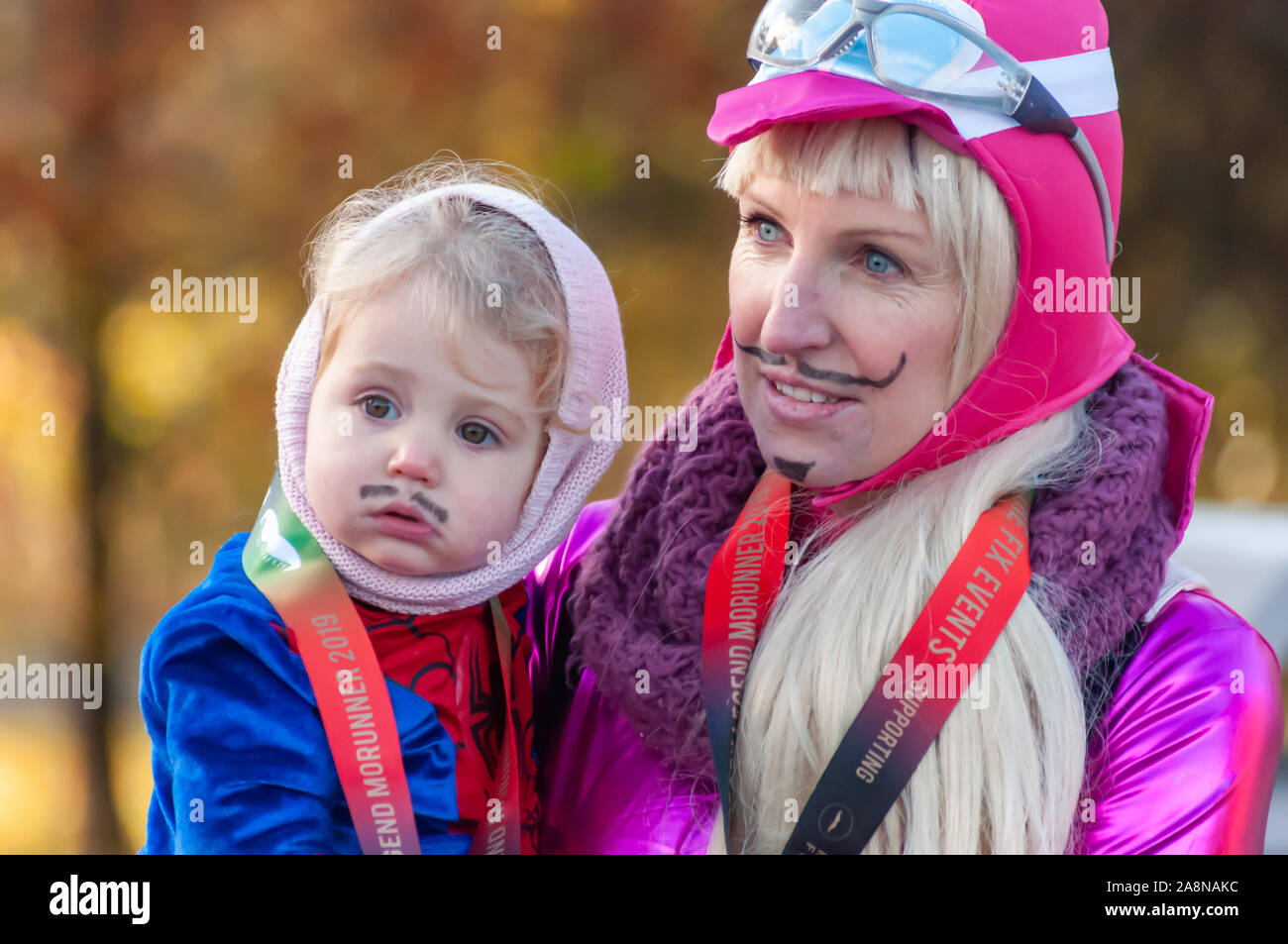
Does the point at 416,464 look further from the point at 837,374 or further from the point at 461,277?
the point at 837,374

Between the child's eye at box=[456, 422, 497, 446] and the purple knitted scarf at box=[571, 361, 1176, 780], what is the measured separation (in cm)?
32

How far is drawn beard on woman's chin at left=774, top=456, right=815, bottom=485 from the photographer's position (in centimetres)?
189

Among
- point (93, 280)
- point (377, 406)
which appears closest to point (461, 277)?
point (377, 406)

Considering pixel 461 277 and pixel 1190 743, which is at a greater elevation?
pixel 461 277

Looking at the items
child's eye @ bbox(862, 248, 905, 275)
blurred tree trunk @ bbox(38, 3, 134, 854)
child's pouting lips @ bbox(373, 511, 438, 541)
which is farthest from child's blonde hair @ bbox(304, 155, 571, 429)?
blurred tree trunk @ bbox(38, 3, 134, 854)

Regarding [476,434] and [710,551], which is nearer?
[476,434]

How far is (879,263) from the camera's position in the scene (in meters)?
1.80

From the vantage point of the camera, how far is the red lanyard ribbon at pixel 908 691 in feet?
5.81

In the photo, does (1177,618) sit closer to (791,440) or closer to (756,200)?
(791,440)

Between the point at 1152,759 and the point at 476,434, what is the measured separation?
1.09 m

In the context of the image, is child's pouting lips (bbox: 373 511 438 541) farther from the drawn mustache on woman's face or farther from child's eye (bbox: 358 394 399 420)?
the drawn mustache on woman's face
